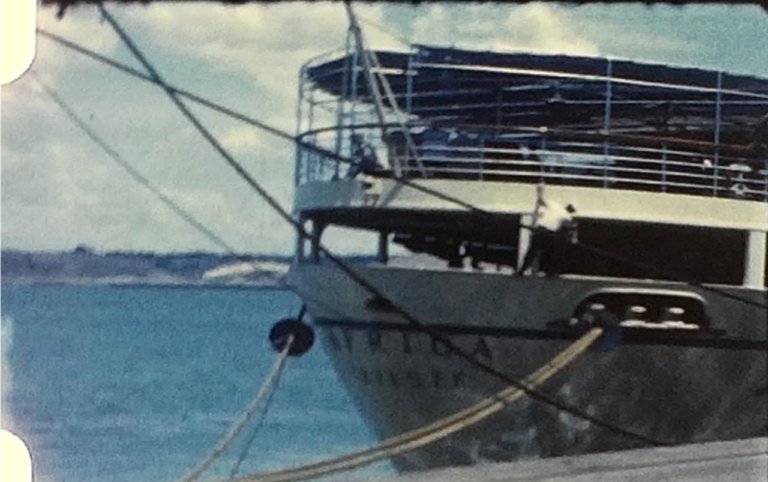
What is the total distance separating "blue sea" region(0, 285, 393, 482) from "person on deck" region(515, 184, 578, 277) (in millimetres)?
369

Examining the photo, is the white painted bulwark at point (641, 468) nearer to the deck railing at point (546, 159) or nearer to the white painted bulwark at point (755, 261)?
the white painted bulwark at point (755, 261)

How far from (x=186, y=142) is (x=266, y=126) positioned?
4.4 inches

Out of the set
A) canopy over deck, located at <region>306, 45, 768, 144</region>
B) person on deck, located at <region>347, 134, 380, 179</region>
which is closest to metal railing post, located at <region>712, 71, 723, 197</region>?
canopy over deck, located at <region>306, 45, 768, 144</region>

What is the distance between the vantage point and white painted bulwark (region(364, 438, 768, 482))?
1.86 meters

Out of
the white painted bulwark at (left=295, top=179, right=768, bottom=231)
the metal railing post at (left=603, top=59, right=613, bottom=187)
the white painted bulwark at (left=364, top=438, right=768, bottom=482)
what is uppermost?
the metal railing post at (left=603, top=59, right=613, bottom=187)

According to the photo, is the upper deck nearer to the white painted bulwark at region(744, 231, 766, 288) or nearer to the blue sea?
the white painted bulwark at region(744, 231, 766, 288)

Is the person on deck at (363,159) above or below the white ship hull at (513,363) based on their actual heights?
above

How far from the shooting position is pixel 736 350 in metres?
1.97

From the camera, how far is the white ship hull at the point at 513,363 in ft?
6.09

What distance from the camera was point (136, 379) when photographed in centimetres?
176

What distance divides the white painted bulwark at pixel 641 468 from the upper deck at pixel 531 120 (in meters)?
0.40

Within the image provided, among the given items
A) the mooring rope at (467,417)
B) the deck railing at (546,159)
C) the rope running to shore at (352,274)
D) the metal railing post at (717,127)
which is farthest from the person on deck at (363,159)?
the metal railing post at (717,127)

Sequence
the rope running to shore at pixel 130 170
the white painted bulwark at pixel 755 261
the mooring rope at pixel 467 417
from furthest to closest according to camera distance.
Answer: the white painted bulwark at pixel 755 261 < the mooring rope at pixel 467 417 < the rope running to shore at pixel 130 170

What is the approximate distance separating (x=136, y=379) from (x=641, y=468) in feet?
2.48
